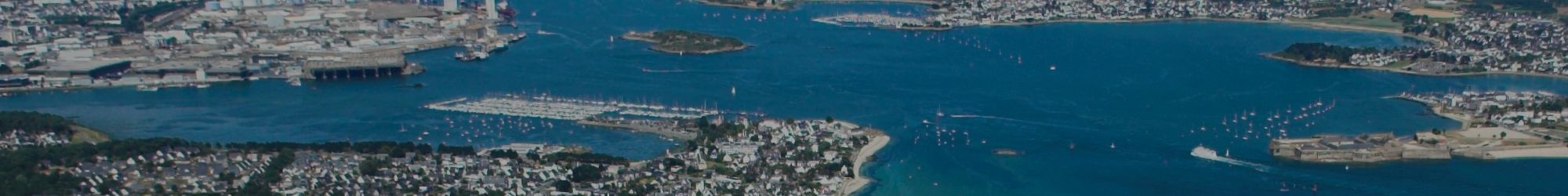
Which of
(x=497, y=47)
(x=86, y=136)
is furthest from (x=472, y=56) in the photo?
(x=86, y=136)

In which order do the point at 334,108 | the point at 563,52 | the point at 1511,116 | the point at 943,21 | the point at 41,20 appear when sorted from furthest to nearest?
the point at 943,21, the point at 41,20, the point at 563,52, the point at 334,108, the point at 1511,116

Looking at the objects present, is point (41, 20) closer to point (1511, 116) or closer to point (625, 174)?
point (625, 174)

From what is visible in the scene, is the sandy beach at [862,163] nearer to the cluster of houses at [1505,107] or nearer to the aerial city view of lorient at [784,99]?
the aerial city view of lorient at [784,99]

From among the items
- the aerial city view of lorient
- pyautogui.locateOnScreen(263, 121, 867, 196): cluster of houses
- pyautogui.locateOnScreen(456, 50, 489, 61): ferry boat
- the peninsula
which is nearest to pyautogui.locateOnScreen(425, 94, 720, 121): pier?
the aerial city view of lorient

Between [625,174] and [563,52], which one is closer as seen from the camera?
[625,174]

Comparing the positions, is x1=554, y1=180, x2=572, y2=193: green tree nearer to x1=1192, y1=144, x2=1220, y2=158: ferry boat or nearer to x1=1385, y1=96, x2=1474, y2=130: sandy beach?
x1=1192, y1=144, x2=1220, y2=158: ferry boat

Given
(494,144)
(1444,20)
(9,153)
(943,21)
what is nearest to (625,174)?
(494,144)
